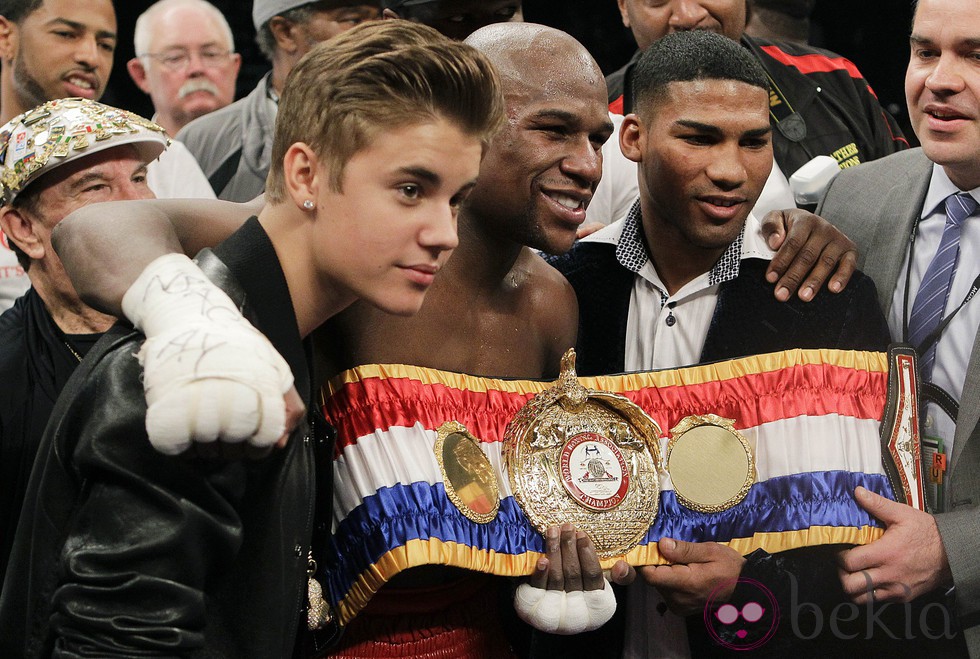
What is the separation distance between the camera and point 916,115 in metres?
2.42

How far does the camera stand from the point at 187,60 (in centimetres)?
453

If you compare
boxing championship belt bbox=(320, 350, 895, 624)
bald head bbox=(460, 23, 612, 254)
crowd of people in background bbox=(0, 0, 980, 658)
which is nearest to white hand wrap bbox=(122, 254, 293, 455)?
crowd of people in background bbox=(0, 0, 980, 658)

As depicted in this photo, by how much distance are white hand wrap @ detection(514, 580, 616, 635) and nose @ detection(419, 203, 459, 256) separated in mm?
598

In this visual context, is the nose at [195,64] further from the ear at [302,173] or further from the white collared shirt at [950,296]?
the ear at [302,173]

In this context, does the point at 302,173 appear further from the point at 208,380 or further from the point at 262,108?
the point at 262,108

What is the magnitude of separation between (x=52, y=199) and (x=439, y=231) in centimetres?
105

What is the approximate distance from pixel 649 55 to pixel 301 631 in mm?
1339

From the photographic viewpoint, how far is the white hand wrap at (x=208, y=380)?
119cm

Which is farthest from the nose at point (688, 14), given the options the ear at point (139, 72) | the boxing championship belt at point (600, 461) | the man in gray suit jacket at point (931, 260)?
the ear at point (139, 72)

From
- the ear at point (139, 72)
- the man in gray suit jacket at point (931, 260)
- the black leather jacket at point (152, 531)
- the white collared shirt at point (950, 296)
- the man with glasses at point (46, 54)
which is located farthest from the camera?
the ear at point (139, 72)

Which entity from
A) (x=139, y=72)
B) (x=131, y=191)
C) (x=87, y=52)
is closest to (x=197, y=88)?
(x=139, y=72)

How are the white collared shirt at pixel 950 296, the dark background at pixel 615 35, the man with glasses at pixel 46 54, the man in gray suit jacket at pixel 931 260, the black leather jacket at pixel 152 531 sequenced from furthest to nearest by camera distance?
1. the dark background at pixel 615 35
2. the man with glasses at pixel 46 54
3. the white collared shirt at pixel 950 296
4. the man in gray suit jacket at pixel 931 260
5. the black leather jacket at pixel 152 531

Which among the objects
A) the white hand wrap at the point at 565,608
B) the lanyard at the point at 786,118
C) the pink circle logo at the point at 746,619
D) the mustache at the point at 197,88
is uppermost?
the mustache at the point at 197,88

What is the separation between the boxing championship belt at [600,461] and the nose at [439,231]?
38 cm
